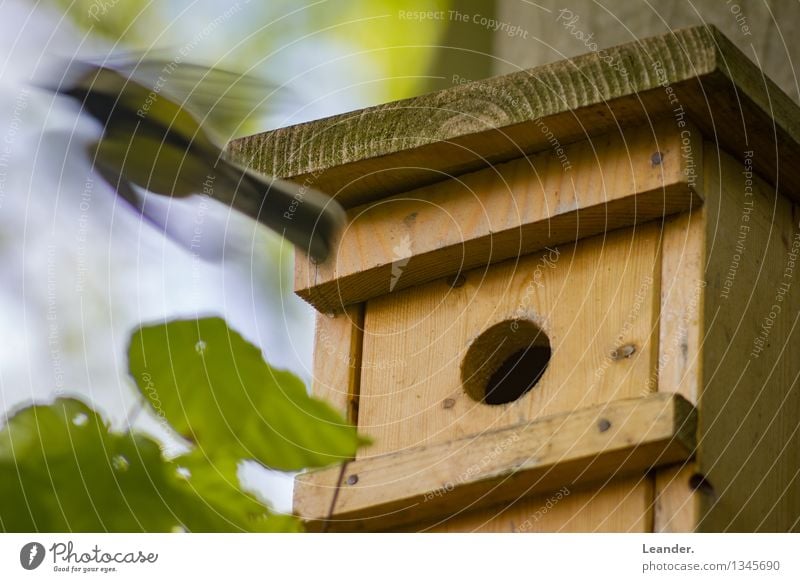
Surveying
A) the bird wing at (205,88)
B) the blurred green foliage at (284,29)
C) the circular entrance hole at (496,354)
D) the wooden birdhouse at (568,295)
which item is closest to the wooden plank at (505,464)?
the wooden birdhouse at (568,295)

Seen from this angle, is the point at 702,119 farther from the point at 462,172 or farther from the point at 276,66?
the point at 276,66

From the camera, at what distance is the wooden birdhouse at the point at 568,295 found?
1.18 metres

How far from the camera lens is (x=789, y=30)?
1591 millimetres

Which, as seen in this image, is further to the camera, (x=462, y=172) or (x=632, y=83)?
(x=462, y=172)

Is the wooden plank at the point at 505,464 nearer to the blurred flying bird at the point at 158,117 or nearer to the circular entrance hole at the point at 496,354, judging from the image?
the circular entrance hole at the point at 496,354

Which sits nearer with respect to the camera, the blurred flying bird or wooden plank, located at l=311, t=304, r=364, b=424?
the blurred flying bird

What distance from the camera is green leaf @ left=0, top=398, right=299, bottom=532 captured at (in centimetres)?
87

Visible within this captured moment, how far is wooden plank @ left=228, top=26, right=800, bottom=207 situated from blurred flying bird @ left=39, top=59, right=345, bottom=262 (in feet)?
0.42

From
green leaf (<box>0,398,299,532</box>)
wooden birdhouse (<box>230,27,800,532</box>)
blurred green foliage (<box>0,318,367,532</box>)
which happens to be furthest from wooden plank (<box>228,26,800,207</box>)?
green leaf (<box>0,398,299,532</box>)

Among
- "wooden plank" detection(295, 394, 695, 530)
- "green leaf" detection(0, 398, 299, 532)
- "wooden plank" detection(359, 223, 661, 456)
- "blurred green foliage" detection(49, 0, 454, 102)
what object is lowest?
"green leaf" detection(0, 398, 299, 532)

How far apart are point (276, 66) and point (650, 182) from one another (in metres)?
0.46

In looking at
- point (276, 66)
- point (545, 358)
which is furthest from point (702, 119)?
point (276, 66)

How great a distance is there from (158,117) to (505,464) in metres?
0.39

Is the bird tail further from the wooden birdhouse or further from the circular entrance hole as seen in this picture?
the circular entrance hole
